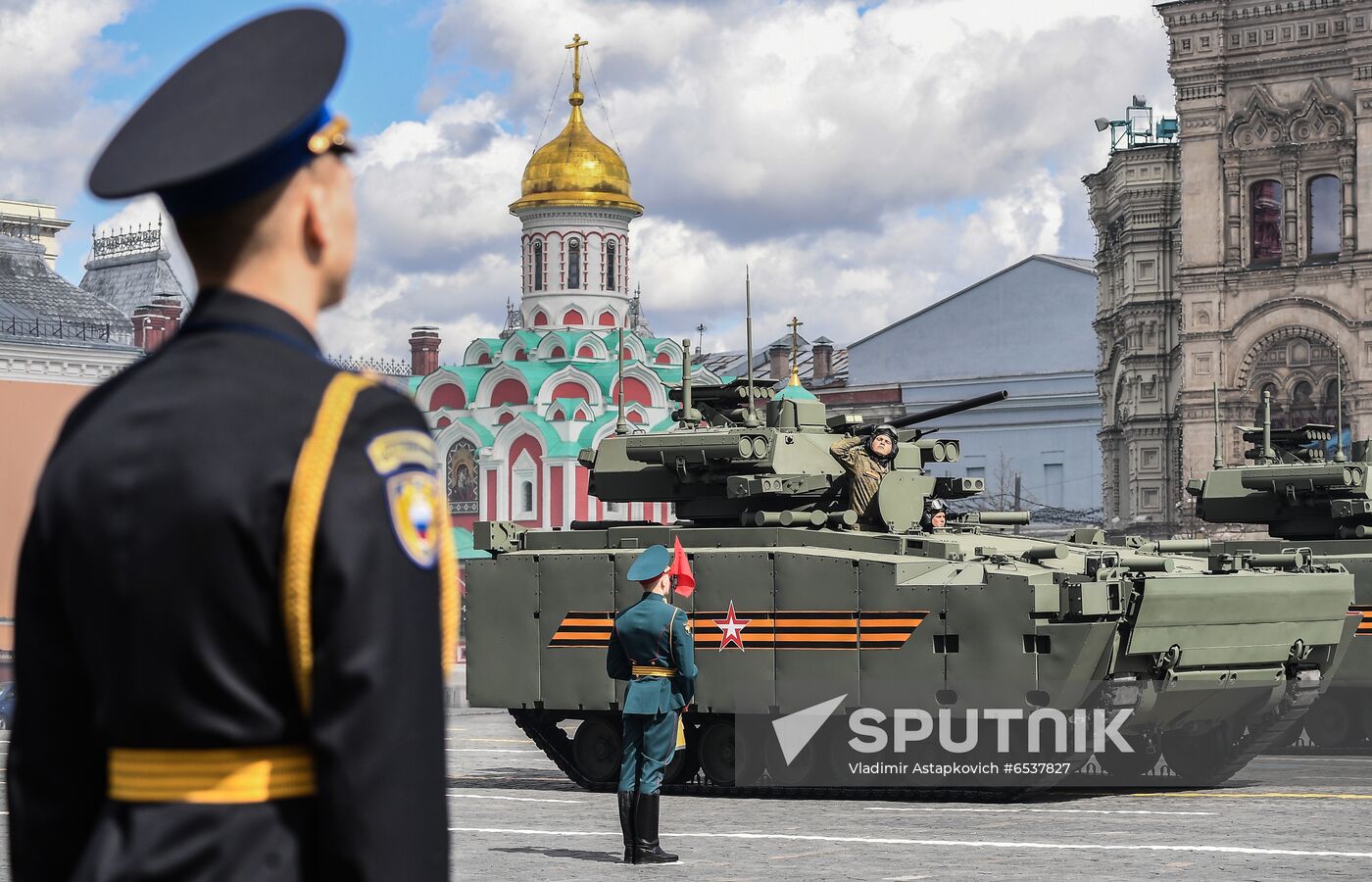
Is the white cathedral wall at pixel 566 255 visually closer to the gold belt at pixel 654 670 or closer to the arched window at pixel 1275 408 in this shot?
the arched window at pixel 1275 408

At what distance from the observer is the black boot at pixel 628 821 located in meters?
11.7

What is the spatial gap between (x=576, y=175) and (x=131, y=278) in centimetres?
2362

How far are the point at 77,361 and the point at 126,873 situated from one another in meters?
47.8

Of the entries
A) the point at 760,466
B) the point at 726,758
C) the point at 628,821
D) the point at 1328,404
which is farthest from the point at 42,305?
the point at 628,821

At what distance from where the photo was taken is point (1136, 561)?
16.6 meters

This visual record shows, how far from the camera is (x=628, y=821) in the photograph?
38.6 ft

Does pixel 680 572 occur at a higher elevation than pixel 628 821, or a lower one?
higher

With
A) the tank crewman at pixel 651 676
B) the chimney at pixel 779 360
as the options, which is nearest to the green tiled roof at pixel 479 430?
the chimney at pixel 779 360

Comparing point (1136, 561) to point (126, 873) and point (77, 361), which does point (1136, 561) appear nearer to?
point (126, 873)

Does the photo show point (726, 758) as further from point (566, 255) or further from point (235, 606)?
point (566, 255)

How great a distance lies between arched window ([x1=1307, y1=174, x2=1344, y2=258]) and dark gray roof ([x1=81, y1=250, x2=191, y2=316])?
45.4 m

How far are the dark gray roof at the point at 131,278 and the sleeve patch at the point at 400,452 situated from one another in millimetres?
80208

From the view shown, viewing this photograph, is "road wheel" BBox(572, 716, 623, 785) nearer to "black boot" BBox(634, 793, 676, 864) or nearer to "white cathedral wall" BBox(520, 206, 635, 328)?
"black boot" BBox(634, 793, 676, 864)

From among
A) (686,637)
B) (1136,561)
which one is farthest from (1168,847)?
(1136,561)
